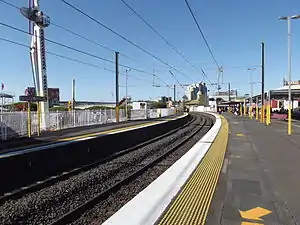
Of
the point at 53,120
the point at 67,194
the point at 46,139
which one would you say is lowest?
the point at 67,194

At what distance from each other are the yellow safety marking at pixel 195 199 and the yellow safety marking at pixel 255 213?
0.70m

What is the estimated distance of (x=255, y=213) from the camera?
21.1 feet

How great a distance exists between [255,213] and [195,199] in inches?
57.6

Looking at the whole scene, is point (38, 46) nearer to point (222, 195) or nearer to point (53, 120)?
point (53, 120)

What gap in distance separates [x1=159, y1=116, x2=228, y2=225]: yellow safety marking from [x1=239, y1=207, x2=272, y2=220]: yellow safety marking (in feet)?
2.29

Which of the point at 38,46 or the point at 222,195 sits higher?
the point at 38,46

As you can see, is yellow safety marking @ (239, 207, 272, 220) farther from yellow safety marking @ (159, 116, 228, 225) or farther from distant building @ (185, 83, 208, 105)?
distant building @ (185, 83, 208, 105)

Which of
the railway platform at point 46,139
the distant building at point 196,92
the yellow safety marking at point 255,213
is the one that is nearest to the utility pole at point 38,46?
the railway platform at point 46,139

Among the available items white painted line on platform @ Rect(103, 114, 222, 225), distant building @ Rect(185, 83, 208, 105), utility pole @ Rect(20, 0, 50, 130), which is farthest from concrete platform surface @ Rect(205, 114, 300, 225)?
distant building @ Rect(185, 83, 208, 105)

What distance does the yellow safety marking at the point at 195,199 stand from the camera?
6.24m

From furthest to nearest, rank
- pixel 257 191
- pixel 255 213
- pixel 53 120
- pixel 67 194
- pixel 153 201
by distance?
pixel 53 120 < pixel 67 194 < pixel 257 191 < pixel 153 201 < pixel 255 213

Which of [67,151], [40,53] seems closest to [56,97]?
[40,53]

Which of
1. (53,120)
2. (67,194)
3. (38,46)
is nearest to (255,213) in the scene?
(67,194)

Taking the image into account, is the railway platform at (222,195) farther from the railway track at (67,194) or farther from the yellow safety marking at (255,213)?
the railway track at (67,194)
